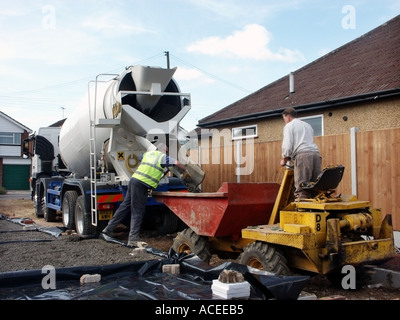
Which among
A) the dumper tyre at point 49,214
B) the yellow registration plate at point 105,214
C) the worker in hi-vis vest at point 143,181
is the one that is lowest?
the dumper tyre at point 49,214

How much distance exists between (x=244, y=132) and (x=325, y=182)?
9623 mm

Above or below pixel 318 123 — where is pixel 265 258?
below

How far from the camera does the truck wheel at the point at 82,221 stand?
29.0 ft

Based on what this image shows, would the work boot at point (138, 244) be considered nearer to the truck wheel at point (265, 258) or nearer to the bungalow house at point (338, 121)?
the truck wheel at point (265, 258)

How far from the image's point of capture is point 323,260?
493cm

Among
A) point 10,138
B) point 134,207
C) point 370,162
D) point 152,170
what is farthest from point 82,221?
point 10,138

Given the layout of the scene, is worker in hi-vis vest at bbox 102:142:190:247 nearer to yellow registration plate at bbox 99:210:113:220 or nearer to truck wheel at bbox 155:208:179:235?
yellow registration plate at bbox 99:210:113:220

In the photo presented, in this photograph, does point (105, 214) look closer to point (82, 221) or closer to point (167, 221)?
point (82, 221)

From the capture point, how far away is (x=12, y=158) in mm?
38500

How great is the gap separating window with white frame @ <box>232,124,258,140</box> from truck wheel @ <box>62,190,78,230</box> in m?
6.32

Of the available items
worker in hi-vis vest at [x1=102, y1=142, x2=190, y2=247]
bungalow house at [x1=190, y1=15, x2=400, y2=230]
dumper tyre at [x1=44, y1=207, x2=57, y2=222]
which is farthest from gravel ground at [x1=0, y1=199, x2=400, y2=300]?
dumper tyre at [x1=44, y1=207, x2=57, y2=222]

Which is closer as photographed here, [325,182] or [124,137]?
[325,182]

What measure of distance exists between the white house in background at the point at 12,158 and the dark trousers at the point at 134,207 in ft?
107

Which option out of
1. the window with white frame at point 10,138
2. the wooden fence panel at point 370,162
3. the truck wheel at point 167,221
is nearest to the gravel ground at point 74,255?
the truck wheel at point 167,221
